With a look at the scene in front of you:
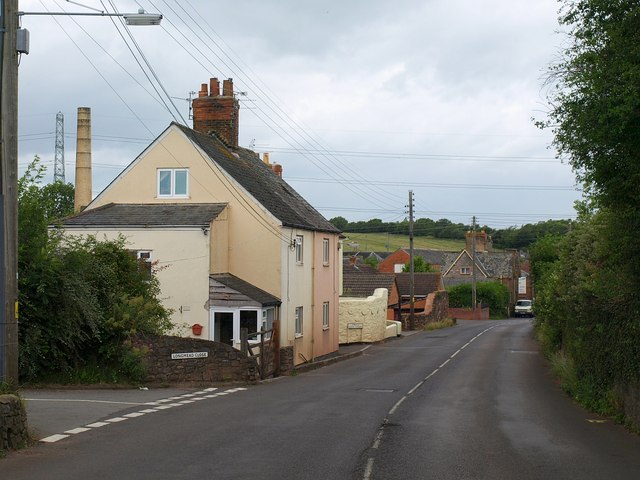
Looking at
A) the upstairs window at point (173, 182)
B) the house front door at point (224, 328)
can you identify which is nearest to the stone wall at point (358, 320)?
the house front door at point (224, 328)

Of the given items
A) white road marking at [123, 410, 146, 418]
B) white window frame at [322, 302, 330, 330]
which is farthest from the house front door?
white road marking at [123, 410, 146, 418]

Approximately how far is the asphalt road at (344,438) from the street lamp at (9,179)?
5.44 ft

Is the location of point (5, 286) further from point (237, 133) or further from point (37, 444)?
point (237, 133)

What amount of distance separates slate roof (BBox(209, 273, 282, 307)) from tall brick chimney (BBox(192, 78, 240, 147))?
8.60 meters

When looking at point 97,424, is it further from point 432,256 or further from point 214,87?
point 432,256

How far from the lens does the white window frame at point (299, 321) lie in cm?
3257

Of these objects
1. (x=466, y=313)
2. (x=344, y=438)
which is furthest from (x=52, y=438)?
(x=466, y=313)

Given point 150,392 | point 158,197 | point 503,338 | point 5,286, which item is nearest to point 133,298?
point 150,392

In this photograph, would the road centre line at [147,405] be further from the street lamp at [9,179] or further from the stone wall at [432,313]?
the stone wall at [432,313]

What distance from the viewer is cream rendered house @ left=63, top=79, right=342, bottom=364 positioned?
92.6 feet

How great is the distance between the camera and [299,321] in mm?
33062

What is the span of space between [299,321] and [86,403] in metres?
16.3

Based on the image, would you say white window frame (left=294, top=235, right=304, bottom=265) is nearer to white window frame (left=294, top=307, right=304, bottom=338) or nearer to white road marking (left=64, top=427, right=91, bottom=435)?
white window frame (left=294, top=307, right=304, bottom=338)

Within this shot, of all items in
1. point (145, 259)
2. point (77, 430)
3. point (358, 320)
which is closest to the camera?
point (77, 430)
